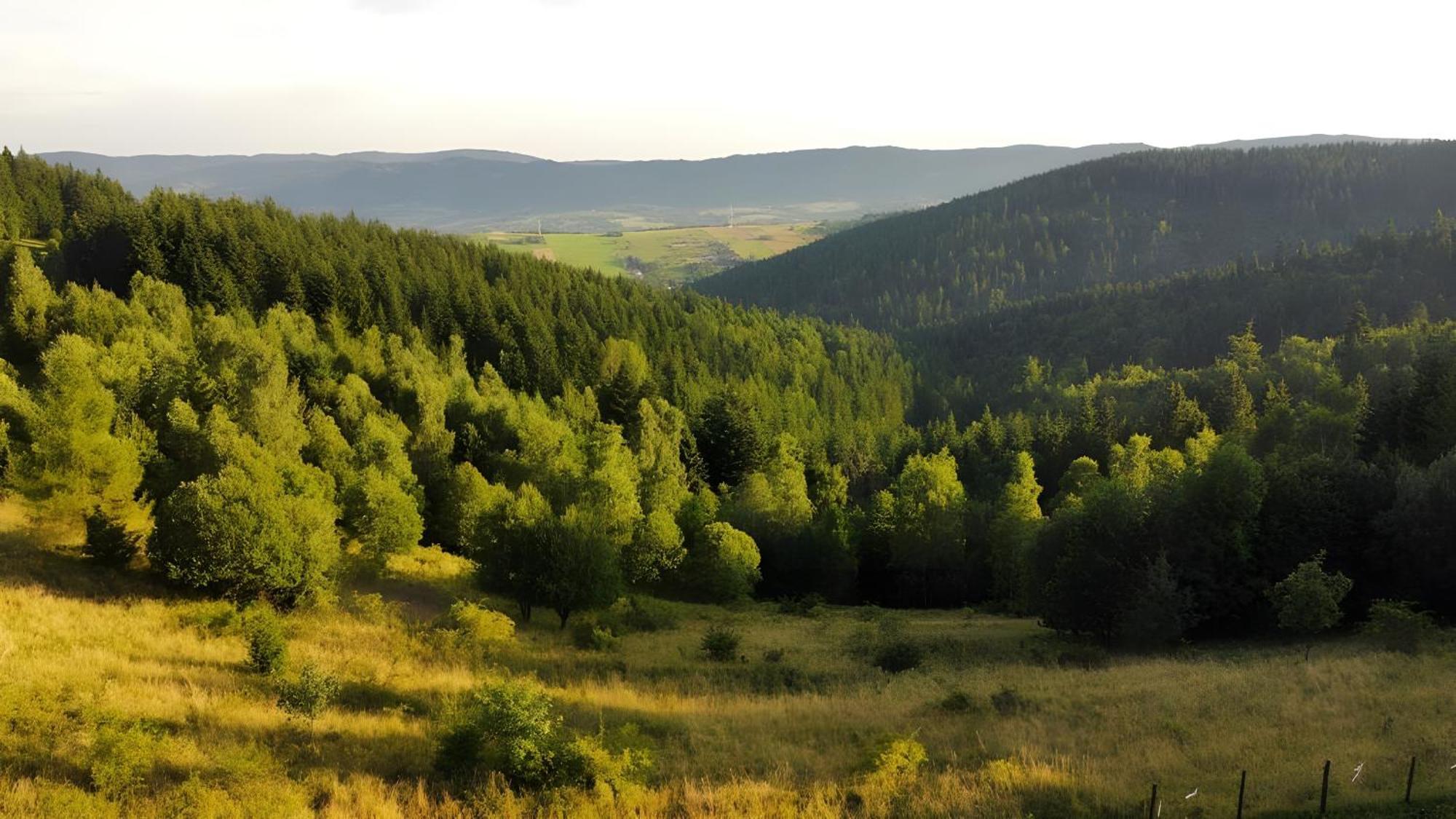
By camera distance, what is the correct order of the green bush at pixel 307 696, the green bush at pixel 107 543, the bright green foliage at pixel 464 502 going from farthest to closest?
the bright green foliage at pixel 464 502
the green bush at pixel 107 543
the green bush at pixel 307 696

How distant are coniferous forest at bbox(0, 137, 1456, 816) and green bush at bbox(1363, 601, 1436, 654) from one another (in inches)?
9.9

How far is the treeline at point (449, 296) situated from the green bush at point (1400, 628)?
7041 cm

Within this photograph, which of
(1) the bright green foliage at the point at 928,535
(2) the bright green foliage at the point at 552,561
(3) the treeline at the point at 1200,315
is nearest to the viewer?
(2) the bright green foliage at the point at 552,561

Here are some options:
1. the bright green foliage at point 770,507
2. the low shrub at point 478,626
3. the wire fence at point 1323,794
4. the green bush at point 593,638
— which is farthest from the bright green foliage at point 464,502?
the wire fence at point 1323,794

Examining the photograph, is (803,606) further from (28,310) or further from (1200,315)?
(1200,315)

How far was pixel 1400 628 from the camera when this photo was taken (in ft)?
104

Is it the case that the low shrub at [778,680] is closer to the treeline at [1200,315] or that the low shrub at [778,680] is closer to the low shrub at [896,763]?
the low shrub at [896,763]

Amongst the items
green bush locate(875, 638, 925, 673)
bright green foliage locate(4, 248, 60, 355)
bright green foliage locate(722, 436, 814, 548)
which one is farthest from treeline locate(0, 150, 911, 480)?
green bush locate(875, 638, 925, 673)

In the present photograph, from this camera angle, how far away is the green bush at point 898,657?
119 feet

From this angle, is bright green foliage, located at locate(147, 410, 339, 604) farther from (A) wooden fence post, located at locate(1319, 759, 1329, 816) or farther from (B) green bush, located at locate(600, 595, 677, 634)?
(A) wooden fence post, located at locate(1319, 759, 1329, 816)

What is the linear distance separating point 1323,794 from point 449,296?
10889cm

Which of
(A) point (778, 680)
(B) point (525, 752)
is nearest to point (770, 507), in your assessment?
(A) point (778, 680)

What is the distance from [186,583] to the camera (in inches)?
1291

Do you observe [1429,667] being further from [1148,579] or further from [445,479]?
[445,479]
